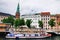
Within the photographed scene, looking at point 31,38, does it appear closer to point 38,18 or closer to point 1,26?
point 1,26

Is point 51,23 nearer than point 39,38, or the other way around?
point 39,38

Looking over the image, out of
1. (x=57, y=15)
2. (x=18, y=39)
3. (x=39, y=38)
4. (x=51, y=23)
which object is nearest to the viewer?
(x=18, y=39)

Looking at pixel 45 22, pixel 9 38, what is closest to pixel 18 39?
pixel 9 38

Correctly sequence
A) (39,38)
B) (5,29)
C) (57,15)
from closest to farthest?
(39,38)
(5,29)
(57,15)

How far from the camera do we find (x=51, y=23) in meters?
80.6

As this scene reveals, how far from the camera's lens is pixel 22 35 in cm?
5212

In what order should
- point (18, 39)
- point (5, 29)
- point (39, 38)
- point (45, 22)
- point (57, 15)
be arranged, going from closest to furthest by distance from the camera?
point (18, 39) → point (39, 38) → point (5, 29) → point (45, 22) → point (57, 15)

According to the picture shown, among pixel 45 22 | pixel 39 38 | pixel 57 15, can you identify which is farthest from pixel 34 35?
pixel 57 15

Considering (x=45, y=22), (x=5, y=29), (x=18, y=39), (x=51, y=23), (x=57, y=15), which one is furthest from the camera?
(x=57, y=15)

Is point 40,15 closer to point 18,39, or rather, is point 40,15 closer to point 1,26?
point 1,26

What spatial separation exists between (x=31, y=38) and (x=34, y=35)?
1.78 metres

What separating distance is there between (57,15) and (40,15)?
30.1 feet

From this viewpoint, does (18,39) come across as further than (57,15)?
No

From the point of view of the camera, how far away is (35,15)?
109m
